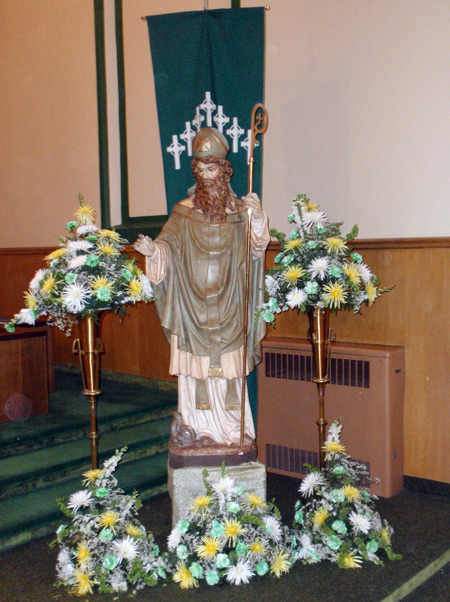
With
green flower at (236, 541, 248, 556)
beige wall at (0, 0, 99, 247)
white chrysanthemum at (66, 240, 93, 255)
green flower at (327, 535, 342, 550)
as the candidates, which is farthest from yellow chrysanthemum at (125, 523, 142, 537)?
beige wall at (0, 0, 99, 247)

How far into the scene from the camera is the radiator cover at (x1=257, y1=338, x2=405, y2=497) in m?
3.87

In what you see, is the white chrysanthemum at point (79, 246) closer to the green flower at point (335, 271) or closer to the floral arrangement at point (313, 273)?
the floral arrangement at point (313, 273)

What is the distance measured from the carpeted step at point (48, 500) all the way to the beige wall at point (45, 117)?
8.48 feet

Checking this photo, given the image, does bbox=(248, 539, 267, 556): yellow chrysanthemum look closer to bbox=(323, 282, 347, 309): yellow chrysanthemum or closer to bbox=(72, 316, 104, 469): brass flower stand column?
bbox=(72, 316, 104, 469): brass flower stand column

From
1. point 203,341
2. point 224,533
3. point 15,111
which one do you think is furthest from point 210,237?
point 15,111

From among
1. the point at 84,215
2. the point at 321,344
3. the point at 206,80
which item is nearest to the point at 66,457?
the point at 84,215

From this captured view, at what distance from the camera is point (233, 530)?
2.81 meters

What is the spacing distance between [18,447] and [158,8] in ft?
11.7

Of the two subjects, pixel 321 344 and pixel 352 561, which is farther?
pixel 321 344

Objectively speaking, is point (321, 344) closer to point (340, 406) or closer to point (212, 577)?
point (340, 406)

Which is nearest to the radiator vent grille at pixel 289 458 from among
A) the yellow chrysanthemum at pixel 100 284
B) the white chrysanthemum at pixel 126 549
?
the white chrysanthemum at pixel 126 549

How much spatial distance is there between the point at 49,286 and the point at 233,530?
1.38 m

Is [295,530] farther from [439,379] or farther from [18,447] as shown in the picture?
[18,447]

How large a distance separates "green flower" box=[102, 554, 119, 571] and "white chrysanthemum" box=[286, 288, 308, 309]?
4.82 feet
